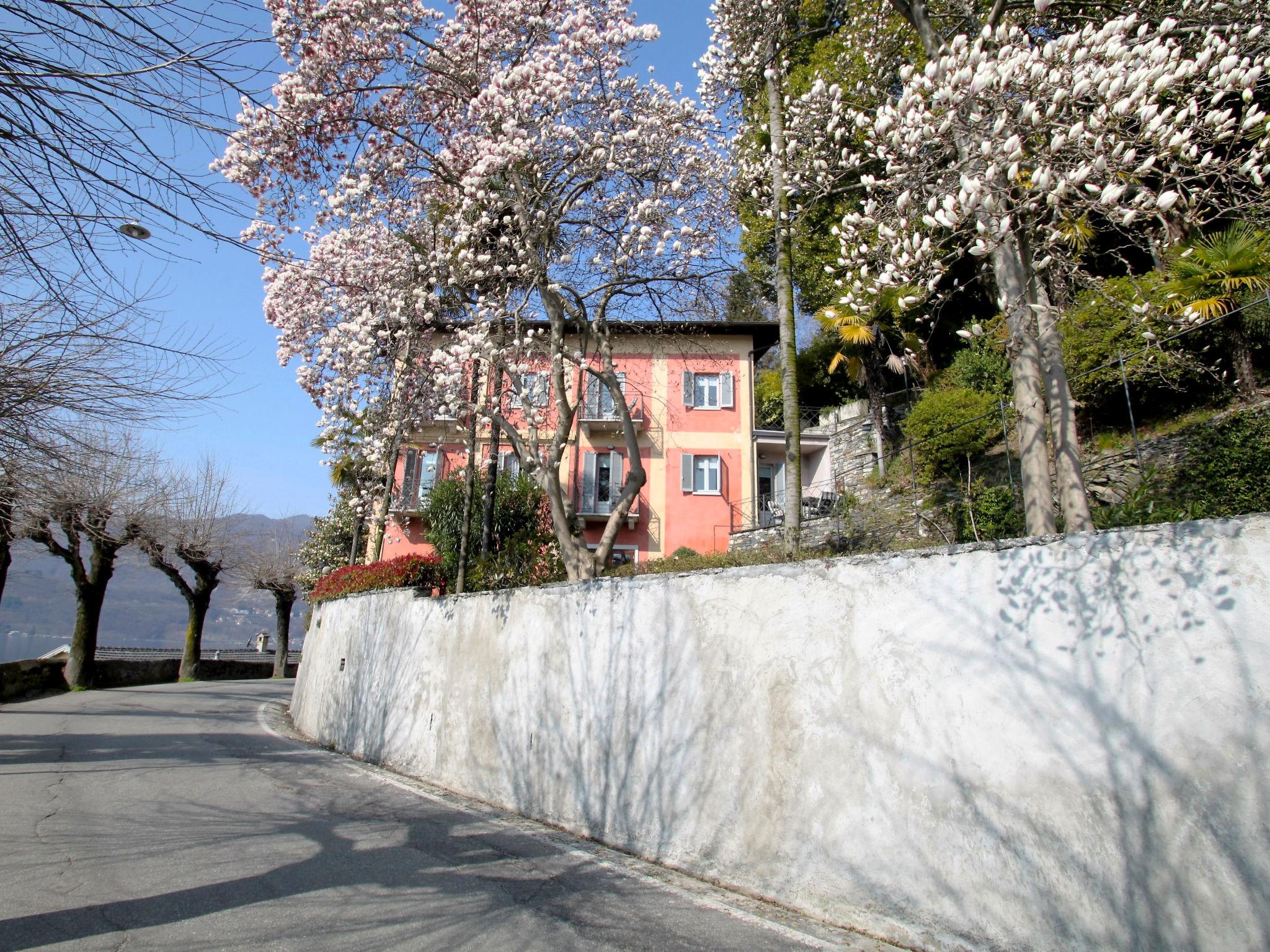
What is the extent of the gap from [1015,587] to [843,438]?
60.4 ft

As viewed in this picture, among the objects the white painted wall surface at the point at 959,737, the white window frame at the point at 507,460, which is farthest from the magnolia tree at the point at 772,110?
the white window frame at the point at 507,460

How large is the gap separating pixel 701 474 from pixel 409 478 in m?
9.90

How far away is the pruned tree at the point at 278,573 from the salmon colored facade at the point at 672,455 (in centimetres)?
1177

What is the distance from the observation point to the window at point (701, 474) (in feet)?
80.7

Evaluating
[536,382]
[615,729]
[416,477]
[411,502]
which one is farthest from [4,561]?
[615,729]

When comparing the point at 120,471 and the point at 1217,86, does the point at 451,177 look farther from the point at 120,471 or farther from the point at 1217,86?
the point at 120,471

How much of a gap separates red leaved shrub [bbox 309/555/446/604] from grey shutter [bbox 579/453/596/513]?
970 cm

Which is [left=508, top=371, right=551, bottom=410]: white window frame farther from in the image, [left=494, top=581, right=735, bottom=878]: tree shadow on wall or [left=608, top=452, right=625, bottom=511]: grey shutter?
[left=608, top=452, right=625, bottom=511]: grey shutter

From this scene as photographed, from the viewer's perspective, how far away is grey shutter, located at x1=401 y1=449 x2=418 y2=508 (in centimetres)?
2531

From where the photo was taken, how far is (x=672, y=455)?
2497 centimetres

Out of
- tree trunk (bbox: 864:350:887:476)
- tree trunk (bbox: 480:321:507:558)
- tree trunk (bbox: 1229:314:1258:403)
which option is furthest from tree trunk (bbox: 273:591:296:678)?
tree trunk (bbox: 1229:314:1258:403)

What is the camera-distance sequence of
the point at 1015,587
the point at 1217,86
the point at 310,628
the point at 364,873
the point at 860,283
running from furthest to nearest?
the point at 310,628, the point at 860,283, the point at 1217,86, the point at 364,873, the point at 1015,587

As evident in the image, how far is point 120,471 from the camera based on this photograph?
18734mm

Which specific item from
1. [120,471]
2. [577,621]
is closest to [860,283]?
[577,621]
